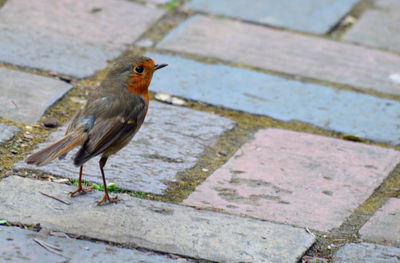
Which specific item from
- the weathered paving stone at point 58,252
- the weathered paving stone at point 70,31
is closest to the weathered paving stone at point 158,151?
the weathered paving stone at point 58,252

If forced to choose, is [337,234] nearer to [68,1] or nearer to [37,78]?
[37,78]

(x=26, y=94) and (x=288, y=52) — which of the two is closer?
(x=26, y=94)

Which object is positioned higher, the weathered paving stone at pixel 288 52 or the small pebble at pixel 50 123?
the weathered paving stone at pixel 288 52

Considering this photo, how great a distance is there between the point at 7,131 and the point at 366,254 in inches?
79.3

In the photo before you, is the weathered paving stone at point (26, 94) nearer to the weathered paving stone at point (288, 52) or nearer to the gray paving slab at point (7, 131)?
the gray paving slab at point (7, 131)

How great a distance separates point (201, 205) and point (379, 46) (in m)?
2.80

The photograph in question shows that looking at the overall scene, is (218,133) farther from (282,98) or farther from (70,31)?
(70,31)

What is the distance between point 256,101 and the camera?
179 inches

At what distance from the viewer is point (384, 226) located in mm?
3254

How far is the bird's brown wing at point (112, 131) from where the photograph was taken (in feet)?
10.4

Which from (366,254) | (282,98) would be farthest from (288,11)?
(366,254)

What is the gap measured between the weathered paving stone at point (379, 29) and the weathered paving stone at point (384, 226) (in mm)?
2373

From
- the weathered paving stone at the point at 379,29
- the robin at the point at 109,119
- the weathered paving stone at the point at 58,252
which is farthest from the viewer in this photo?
the weathered paving stone at the point at 379,29

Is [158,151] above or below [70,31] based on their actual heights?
below
